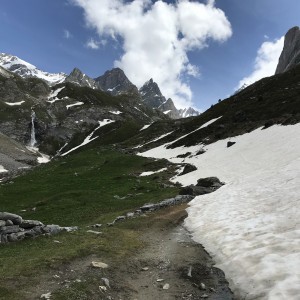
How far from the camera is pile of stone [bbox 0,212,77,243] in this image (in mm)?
21938

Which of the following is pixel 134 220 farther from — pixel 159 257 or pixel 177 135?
pixel 177 135

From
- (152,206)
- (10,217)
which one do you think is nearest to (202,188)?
(152,206)

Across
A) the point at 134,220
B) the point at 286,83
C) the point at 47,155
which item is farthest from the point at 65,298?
the point at 47,155

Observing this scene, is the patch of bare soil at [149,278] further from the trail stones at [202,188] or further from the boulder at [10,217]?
the trail stones at [202,188]

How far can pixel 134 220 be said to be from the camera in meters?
28.5

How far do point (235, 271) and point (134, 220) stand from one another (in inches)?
590

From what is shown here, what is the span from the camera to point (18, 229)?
2309cm

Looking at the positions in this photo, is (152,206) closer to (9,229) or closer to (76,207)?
(76,207)

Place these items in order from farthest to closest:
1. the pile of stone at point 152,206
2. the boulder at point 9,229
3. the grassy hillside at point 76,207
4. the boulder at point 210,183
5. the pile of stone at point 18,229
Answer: the boulder at point 210,183 < the pile of stone at point 152,206 < the boulder at point 9,229 < the pile of stone at point 18,229 < the grassy hillside at point 76,207

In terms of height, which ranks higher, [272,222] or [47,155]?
[47,155]

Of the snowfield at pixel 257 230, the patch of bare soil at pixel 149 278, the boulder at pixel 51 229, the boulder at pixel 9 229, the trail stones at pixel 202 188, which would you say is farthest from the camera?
the trail stones at pixel 202 188

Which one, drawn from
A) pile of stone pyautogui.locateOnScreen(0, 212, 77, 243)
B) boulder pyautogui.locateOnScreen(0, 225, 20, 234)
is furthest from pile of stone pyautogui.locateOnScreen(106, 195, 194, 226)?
boulder pyautogui.locateOnScreen(0, 225, 20, 234)

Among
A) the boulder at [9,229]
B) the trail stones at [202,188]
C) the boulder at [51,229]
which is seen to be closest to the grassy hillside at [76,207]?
the boulder at [51,229]

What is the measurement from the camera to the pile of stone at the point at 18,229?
2194 cm
